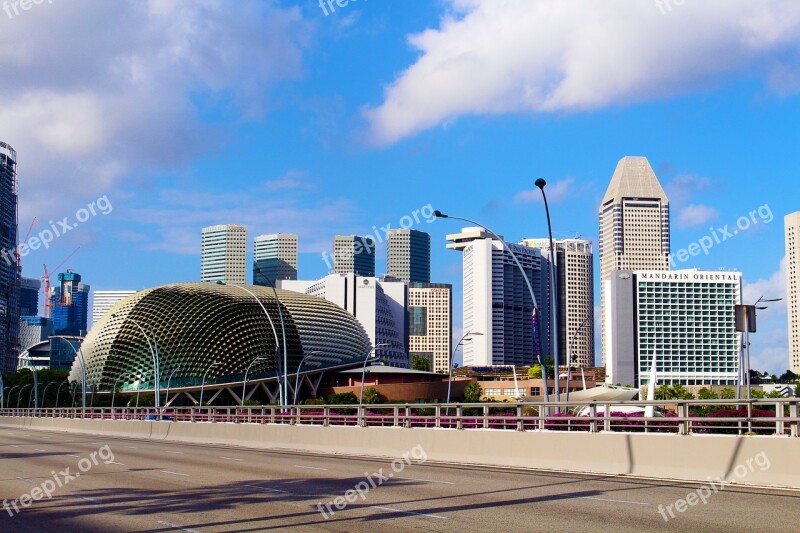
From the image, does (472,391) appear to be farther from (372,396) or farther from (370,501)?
(370,501)

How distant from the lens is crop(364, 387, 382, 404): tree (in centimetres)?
12412

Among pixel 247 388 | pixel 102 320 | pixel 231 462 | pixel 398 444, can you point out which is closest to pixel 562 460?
pixel 398 444

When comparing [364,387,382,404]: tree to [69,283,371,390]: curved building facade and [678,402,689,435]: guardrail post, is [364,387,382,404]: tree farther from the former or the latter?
[678,402,689,435]: guardrail post

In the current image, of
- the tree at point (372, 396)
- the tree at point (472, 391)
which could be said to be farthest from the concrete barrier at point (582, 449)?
the tree at point (472, 391)

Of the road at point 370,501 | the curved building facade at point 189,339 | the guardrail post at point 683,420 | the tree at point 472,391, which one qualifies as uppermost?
the curved building facade at point 189,339

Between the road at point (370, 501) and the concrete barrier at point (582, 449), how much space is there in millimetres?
664

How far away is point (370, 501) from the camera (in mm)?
15398

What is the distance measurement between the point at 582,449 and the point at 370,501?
7.80 meters

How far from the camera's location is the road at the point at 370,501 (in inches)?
501

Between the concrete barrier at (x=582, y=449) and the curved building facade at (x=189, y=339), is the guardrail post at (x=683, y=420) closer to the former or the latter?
the concrete barrier at (x=582, y=449)

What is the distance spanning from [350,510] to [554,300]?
53.8 ft

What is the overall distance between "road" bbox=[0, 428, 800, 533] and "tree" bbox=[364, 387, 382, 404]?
101003mm

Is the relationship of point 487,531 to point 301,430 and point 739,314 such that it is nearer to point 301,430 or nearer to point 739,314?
point 739,314

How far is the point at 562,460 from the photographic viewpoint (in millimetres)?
22109
